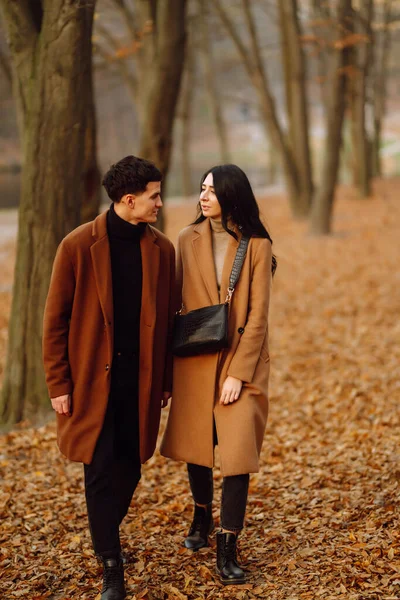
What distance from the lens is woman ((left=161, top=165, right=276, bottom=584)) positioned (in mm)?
3898

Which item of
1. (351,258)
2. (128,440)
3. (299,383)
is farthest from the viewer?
(351,258)

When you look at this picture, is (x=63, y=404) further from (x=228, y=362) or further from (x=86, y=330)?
(x=228, y=362)

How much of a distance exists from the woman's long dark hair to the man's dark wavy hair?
0.33 m

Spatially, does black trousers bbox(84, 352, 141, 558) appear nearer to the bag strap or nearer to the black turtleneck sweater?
the black turtleneck sweater

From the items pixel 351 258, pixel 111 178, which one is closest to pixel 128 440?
pixel 111 178

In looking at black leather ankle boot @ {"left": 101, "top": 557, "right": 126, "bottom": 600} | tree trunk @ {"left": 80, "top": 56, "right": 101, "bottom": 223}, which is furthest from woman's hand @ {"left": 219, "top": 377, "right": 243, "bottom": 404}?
tree trunk @ {"left": 80, "top": 56, "right": 101, "bottom": 223}

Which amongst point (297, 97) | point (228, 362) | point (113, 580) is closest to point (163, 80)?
point (228, 362)

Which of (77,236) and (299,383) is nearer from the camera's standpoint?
(77,236)

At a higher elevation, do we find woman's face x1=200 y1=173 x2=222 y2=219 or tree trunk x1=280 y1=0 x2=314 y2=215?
tree trunk x1=280 y1=0 x2=314 y2=215

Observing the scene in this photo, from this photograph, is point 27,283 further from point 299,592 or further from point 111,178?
point 299,592

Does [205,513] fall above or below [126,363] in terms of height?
below

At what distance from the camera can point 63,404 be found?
3.82m

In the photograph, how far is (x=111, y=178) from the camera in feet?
12.3

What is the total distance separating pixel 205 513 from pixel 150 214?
1685mm
